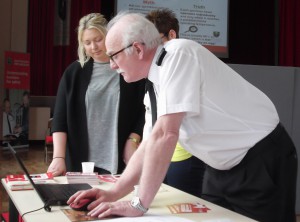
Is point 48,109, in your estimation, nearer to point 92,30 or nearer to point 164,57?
point 92,30

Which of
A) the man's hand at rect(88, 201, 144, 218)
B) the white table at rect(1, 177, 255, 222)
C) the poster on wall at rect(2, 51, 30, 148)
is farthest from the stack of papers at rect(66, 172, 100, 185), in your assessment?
the poster on wall at rect(2, 51, 30, 148)

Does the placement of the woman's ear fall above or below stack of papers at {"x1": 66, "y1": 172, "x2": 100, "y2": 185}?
above

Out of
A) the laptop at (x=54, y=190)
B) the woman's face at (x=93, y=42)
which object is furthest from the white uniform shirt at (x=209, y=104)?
the woman's face at (x=93, y=42)

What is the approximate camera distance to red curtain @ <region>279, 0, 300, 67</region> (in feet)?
26.6

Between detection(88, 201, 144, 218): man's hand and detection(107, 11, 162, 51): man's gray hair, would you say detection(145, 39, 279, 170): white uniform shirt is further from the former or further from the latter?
detection(88, 201, 144, 218): man's hand

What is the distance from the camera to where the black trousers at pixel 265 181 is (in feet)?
4.47

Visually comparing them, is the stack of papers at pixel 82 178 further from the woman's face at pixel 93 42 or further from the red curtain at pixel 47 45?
the red curtain at pixel 47 45

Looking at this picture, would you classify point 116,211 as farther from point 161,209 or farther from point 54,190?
→ point 54,190

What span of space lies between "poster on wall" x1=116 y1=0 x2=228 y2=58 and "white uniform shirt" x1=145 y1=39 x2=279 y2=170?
216 inches

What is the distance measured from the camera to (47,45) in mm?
7395

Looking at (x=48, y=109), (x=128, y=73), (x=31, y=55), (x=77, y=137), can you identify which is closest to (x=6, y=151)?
(x=48, y=109)

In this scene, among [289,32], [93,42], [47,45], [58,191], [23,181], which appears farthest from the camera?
[289,32]

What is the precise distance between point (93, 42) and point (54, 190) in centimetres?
71

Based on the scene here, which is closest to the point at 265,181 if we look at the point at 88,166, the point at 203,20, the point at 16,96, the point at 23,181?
the point at 88,166
